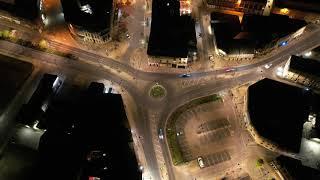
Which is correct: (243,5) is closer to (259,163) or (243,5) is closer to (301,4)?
(301,4)

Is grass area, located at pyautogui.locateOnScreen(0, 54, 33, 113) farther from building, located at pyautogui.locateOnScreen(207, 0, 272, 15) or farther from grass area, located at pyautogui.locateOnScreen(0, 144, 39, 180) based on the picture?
building, located at pyautogui.locateOnScreen(207, 0, 272, 15)

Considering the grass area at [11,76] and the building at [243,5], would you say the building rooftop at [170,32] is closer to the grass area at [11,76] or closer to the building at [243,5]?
the building at [243,5]

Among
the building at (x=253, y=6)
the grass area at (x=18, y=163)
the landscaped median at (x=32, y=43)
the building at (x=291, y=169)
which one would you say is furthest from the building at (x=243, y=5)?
the grass area at (x=18, y=163)

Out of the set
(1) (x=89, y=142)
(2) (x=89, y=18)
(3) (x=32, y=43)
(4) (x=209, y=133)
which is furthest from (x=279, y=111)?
(3) (x=32, y=43)

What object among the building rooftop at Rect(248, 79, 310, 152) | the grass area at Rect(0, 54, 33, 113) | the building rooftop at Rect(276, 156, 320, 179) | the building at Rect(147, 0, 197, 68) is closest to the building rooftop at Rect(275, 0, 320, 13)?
the building at Rect(147, 0, 197, 68)

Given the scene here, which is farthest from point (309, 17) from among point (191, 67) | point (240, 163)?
point (240, 163)
